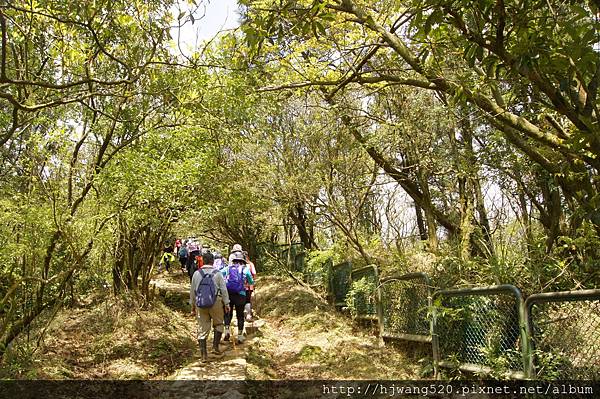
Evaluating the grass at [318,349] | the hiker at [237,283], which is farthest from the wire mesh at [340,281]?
the hiker at [237,283]

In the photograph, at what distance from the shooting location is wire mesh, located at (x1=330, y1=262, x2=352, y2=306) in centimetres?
1265

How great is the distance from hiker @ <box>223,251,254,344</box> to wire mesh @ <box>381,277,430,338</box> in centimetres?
277

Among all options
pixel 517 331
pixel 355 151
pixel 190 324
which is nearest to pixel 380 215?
pixel 355 151

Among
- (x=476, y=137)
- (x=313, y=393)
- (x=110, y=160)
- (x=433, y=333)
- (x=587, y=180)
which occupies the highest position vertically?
(x=476, y=137)

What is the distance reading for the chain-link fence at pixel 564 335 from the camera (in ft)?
15.6

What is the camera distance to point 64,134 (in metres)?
8.65

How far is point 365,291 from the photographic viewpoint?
10.7m

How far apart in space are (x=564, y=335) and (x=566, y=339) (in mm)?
57

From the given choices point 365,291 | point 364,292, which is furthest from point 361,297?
point 365,291

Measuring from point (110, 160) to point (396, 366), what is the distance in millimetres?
6402

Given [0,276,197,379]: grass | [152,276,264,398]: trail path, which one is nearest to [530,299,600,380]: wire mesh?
[152,276,264,398]: trail path

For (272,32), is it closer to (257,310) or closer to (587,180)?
(587,180)

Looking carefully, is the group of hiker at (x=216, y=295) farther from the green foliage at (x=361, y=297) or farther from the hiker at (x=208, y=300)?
the green foliage at (x=361, y=297)

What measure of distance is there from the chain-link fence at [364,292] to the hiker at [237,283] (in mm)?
2569
